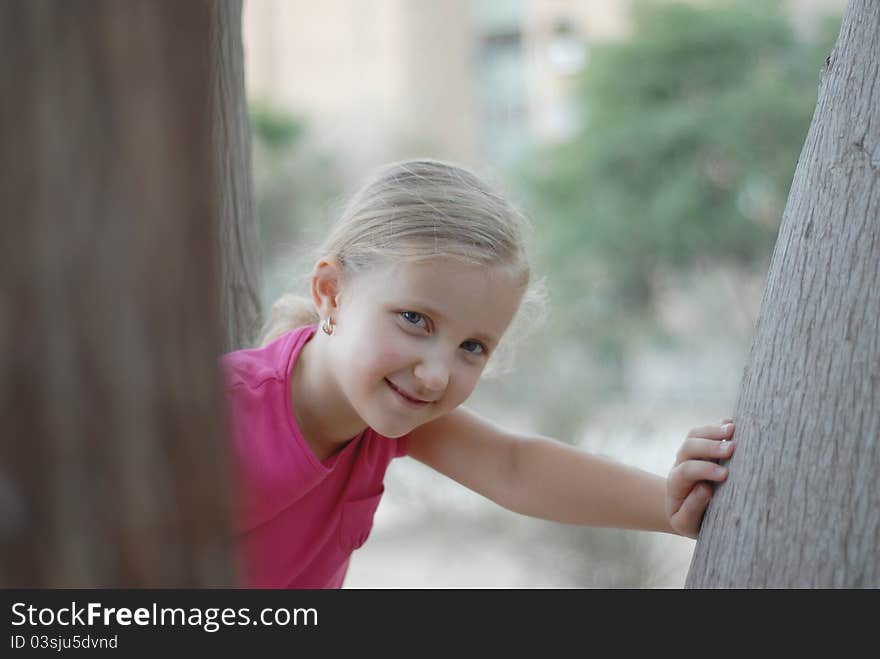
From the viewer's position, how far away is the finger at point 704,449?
146 centimetres

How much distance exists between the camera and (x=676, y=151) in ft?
37.4

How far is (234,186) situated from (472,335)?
2.61 feet

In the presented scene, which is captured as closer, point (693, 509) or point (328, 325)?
point (693, 509)

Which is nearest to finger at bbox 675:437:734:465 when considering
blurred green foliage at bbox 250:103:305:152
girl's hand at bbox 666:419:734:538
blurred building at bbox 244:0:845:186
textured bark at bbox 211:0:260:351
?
girl's hand at bbox 666:419:734:538

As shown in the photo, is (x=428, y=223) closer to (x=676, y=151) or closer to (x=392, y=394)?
(x=392, y=394)

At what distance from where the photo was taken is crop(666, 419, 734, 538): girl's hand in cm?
147

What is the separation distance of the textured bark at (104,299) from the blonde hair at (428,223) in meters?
0.96

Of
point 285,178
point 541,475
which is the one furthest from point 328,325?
point 285,178

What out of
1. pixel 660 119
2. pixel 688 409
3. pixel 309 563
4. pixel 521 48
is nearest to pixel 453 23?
pixel 521 48

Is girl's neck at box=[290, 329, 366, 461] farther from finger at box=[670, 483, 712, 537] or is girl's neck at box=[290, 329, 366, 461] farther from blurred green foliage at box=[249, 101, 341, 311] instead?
blurred green foliage at box=[249, 101, 341, 311]

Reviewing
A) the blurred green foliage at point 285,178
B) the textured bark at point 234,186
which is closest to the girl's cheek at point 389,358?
the textured bark at point 234,186

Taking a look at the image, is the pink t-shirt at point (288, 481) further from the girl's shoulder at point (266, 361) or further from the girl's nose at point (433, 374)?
the girl's nose at point (433, 374)

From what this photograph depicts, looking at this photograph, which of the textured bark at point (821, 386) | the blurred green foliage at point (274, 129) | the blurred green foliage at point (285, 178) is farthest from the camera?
the blurred green foliage at point (274, 129)
